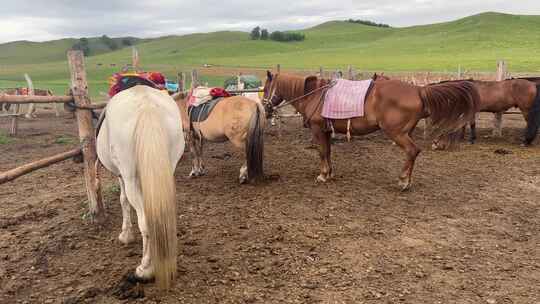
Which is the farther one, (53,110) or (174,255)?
(53,110)

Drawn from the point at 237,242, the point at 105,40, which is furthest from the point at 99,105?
the point at 105,40

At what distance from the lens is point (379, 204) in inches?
211

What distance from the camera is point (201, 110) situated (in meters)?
6.45

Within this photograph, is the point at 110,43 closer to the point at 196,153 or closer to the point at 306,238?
the point at 196,153

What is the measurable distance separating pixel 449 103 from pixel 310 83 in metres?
2.17

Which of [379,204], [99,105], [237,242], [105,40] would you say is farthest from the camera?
[105,40]

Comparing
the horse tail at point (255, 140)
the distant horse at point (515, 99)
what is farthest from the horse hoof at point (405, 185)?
the distant horse at point (515, 99)

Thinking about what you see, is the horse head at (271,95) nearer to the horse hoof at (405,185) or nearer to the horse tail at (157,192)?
the horse hoof at (405,185)

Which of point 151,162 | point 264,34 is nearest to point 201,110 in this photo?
point 151,162

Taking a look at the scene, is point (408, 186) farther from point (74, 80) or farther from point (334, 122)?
point (74, 80)

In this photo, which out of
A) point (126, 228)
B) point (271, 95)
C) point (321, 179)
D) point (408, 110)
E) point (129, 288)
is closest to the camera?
point (129, 288)

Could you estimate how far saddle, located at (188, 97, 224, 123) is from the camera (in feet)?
20.7

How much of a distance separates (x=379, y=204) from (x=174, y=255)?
3.33 meters

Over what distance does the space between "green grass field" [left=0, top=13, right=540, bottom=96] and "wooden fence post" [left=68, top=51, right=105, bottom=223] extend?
79.5 ft
